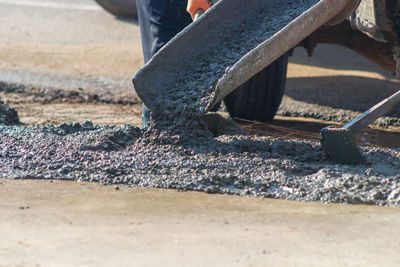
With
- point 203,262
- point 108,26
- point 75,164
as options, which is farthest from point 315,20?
point 108,26

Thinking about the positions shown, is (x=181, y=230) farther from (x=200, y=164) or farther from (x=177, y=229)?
(x=200, y=164)

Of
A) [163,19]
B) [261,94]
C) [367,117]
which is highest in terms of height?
[163,19]

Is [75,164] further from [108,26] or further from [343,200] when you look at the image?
[108,26]

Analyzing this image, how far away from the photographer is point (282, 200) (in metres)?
2.04

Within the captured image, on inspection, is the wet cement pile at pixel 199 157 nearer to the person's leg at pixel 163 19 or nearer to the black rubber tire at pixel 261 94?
the person's leg at pixel 163 19

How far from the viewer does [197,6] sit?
113 inches

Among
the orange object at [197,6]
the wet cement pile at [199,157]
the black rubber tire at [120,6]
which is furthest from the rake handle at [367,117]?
the black rubber tire at [120,6]

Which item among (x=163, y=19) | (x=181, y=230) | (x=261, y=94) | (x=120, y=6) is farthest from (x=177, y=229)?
(x=120, y=6)

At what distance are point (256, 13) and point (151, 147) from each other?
968 millimetres

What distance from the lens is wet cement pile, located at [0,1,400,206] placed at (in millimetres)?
2125

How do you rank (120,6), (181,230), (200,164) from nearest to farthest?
(181,230) < (200,164) < (120,6)

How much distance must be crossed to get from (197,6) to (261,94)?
0.97m

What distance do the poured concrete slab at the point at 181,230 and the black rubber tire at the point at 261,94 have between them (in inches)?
65.4

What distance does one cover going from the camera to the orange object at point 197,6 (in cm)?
285
